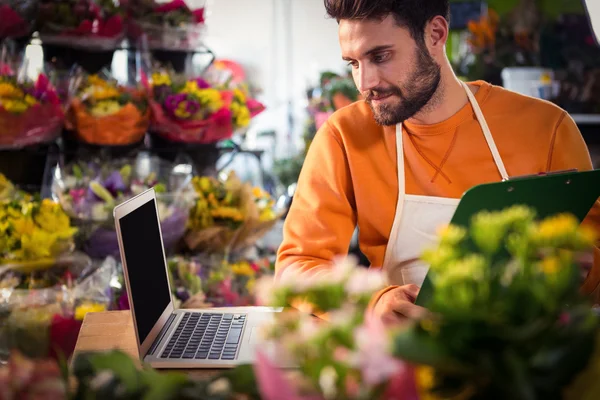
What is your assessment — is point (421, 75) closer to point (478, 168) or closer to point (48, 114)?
point (478, 168)

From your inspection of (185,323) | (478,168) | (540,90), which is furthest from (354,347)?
(540,90)

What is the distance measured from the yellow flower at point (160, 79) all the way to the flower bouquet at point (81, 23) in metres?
0.23

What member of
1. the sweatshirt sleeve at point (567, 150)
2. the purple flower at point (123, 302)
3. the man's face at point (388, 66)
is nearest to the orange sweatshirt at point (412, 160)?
the sweatshirt sleeve at point (567, 150)

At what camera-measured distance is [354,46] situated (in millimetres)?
1838

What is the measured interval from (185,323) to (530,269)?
43.9 inches

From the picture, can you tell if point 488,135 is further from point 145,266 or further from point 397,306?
point 145,266

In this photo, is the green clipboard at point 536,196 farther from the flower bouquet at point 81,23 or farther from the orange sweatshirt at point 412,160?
the flower bouquet at point 81,23

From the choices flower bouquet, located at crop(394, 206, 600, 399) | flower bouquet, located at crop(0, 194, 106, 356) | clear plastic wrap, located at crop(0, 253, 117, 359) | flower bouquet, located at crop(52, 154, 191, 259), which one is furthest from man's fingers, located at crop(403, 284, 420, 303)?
flower bouquet, located at crop(52, 154, 191, 259)

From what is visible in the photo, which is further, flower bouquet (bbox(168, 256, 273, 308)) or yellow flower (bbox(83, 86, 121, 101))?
yellow flower (bbox(83, 86, 121, 101))

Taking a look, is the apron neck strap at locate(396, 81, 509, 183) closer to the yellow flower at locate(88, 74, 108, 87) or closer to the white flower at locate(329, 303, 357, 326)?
the white flower at locate(329, 303, 357, 326)

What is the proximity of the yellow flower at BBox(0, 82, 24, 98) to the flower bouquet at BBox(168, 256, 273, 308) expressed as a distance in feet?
2.84

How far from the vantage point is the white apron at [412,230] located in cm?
192

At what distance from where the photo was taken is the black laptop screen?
55.1 inches

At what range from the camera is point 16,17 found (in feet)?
10.2
